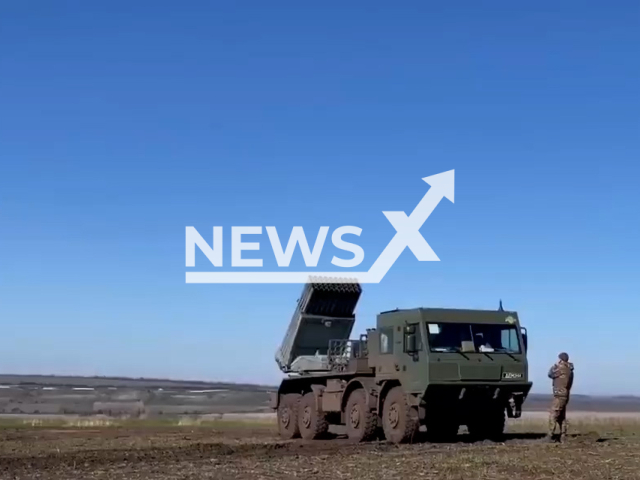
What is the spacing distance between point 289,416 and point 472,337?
6.41 m

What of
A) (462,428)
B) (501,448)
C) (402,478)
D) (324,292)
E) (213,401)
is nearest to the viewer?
(402,478)

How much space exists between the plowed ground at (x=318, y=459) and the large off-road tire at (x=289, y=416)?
2893 mm

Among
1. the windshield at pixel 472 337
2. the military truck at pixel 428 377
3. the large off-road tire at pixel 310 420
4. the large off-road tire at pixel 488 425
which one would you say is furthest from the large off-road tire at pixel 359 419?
the windshield at pixel 472 337

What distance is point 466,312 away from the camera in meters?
21.0

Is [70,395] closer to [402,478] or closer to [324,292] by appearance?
A: [324,292]

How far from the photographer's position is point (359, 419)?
72.4ft

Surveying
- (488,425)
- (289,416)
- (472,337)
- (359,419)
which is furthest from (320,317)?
(488,425)

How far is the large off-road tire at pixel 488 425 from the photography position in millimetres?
21531

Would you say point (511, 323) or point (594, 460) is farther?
point (511, 323)

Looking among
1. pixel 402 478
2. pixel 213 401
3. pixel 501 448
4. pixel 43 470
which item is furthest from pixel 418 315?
pixel 213 401

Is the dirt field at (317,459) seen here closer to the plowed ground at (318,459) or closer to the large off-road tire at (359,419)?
the plowed ground at (318,459)

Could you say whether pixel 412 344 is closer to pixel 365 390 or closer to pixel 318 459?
pixel 365 390

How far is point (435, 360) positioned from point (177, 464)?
6.20m

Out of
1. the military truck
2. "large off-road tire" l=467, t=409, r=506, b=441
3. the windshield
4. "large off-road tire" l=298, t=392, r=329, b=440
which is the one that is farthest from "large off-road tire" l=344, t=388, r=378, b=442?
the windshield
